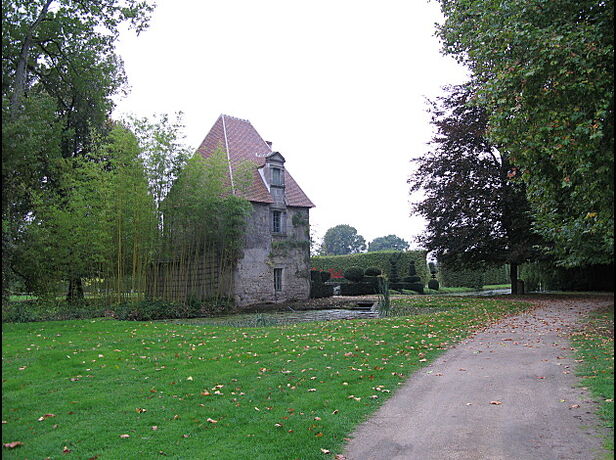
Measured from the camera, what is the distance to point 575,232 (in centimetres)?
722

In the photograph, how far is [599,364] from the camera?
6.00 metres

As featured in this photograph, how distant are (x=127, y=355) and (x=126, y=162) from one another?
9.25 meters

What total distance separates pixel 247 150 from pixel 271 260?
552cm

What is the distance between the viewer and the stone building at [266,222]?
2044 cm

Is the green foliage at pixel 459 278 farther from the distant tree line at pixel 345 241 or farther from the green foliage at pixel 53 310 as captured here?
the distant tree line at pixel 345 241

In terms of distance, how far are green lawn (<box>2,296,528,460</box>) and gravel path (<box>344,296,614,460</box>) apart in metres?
0.31

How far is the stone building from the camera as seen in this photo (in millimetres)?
20438

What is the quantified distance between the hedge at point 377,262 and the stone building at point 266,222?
9.38 metres

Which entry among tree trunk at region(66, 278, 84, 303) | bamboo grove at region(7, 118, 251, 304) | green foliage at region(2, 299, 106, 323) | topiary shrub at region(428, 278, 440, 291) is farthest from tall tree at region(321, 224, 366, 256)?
green foliage at region(2, 299, 106, 323)

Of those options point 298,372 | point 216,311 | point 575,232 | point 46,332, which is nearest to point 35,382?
point 298,372

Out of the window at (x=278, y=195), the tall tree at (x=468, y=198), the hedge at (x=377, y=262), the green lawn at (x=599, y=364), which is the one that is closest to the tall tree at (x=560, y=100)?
the green lawn at (x=599, y=364)

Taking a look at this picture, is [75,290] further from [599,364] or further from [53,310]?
[599,364]

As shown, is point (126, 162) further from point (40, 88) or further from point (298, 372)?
point (298, 372)

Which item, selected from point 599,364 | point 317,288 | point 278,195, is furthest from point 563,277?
point 599,364
